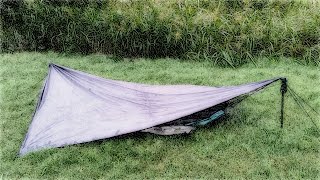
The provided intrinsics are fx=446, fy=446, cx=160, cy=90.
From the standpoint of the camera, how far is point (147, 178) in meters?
3.85

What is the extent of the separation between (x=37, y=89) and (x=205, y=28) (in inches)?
99.6

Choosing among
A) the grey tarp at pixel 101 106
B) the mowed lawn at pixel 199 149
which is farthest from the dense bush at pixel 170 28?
the grey tarp at pixel 101 106

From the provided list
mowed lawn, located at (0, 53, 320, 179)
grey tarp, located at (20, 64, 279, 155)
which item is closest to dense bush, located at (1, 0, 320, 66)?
mowed lawn, located at (0, 53, 320, 179)

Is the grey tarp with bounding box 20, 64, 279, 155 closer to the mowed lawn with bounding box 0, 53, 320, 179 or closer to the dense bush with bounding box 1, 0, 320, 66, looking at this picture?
the mowed lawn with bounding box 0, 53, 320, 179

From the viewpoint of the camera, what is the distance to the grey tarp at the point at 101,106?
13.8 feet

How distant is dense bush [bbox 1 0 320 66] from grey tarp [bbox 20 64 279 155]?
1.67 metres

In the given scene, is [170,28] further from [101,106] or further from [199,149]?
[199,149]

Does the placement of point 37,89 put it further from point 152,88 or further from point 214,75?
point 214,75

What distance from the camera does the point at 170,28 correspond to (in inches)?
256

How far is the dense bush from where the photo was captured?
638 cm

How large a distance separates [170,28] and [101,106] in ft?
7.66

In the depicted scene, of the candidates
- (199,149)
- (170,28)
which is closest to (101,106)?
(199,149)

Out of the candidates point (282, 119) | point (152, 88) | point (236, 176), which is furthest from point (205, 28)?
point (236, 176)

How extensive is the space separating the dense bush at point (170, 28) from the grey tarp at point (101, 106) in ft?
5.46
